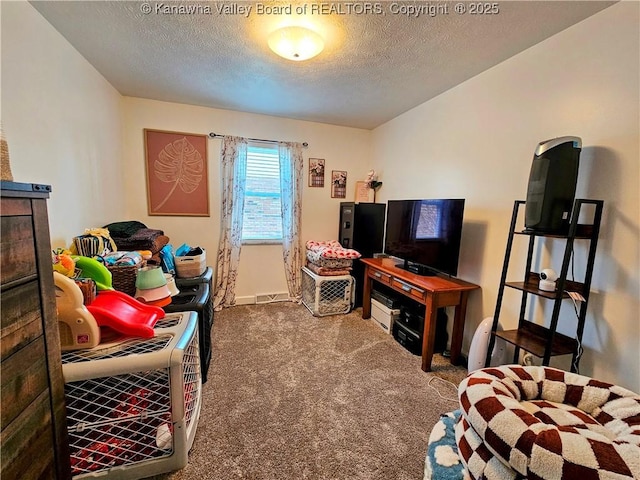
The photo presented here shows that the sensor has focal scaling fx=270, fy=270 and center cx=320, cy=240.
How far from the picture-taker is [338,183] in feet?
12.0

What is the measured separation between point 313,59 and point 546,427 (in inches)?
94.0

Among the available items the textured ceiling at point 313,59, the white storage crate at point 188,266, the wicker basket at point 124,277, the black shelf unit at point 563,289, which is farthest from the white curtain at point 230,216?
the black shelf unit at point 563,289

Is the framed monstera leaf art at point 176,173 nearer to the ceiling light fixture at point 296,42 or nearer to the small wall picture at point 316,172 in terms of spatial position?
the small wall picture at point 316,172

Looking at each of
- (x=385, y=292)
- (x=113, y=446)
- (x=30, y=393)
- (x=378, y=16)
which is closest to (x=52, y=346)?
(x=30, y=393)

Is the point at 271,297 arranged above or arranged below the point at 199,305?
below

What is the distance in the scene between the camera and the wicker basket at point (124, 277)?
171 centimetres

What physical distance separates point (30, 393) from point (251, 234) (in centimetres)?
263

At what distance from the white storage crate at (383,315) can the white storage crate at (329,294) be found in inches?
14.0

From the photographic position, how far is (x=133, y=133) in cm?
286

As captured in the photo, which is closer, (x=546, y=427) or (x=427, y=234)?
(x=546, y=427)

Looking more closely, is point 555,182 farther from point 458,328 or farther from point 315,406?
point 315,406

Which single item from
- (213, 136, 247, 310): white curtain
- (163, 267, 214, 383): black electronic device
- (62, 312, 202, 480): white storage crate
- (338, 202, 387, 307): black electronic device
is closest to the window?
(213, 136, 247, 310): white curtain

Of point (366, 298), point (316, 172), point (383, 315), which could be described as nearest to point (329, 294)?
point (366, 298)

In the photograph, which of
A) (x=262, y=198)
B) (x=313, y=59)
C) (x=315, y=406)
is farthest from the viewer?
(x=262, y=198)
